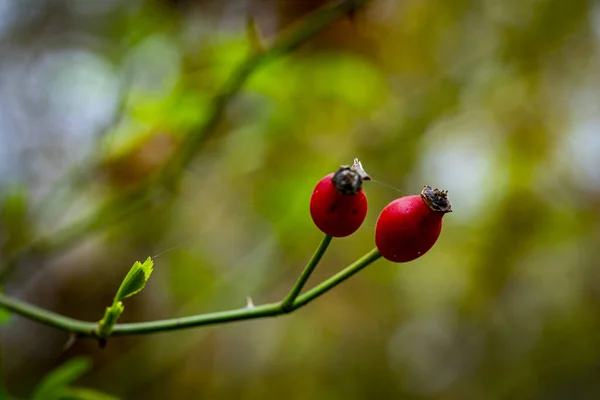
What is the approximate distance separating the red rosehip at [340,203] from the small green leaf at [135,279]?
20cm

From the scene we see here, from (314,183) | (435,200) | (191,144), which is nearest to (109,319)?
(435,200)

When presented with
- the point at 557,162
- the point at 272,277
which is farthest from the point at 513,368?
the point at 272,277

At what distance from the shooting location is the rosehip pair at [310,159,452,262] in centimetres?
65

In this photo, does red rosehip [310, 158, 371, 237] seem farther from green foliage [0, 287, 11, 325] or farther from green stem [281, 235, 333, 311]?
green foliage [0, 287, 11, 325]

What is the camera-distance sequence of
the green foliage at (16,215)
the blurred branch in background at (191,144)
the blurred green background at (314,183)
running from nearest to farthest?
the blurred branch in background at (191,144), the green foliage at (16,215), the blurred green background at (314,183)

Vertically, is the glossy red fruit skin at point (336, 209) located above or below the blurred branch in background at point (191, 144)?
below

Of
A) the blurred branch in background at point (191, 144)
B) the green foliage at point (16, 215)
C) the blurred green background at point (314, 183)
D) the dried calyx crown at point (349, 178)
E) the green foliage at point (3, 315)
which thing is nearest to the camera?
the dried calyx crown at point (349, 178)

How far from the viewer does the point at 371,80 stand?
1.76 metres

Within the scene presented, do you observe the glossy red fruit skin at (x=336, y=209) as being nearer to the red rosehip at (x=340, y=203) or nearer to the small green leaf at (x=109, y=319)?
the red rosehip at (x=340, y=203)

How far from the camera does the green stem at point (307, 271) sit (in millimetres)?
654

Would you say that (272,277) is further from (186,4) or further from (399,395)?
(186,4)

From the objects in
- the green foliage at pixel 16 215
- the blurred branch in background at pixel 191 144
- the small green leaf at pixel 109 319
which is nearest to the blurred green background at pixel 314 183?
the green foliage at pixel 16 215

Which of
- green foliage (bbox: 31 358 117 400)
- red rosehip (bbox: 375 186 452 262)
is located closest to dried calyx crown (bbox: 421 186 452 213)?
red rosehip (bbox: 375 186 452 262)

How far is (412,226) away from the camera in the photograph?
0.68 metres
